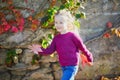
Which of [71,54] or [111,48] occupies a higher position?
[71,54]

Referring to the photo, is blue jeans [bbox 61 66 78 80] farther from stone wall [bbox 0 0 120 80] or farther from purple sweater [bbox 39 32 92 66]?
stone wall [bbox 0 0 120 80]

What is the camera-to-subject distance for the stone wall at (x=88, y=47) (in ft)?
19.5

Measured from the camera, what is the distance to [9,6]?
586 centimetres

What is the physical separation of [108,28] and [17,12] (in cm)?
176

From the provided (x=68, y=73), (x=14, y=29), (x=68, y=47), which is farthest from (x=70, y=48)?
(x=14, y=29)

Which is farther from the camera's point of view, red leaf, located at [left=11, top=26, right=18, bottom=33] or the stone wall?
the stone wall

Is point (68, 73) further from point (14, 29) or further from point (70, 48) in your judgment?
point (14, 29)

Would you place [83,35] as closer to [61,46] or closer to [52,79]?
[52,79]

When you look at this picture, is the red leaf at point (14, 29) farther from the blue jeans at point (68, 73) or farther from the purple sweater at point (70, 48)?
the blue jeans at point (68, 73)

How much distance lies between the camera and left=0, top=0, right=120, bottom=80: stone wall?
5.96m

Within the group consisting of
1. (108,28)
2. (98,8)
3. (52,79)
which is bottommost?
(52,79)

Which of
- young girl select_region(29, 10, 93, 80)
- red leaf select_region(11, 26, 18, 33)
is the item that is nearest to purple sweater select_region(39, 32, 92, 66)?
young girl select_region(29, 10, 93, 80)

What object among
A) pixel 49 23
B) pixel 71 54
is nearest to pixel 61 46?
pixel 71 54

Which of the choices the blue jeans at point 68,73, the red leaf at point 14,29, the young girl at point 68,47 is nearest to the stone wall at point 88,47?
the red leaf at point 14,29
